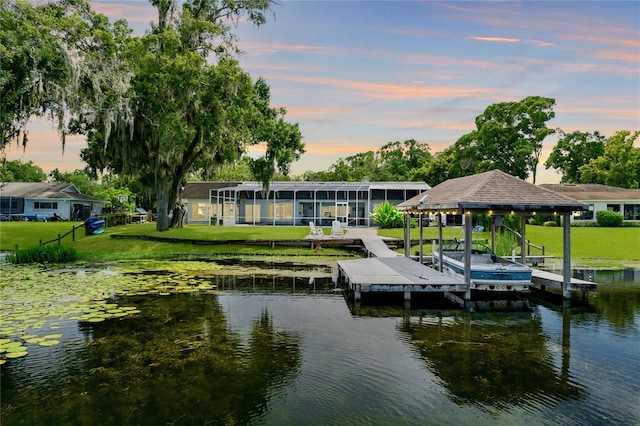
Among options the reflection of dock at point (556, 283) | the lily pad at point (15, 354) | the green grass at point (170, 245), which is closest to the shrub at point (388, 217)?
the green grass at point (170, 245)

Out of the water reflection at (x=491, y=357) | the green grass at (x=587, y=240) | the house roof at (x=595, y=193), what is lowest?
the water reflection at (x=491, y=357)

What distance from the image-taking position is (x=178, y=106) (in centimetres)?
2291

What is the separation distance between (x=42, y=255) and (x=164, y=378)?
1670 cm

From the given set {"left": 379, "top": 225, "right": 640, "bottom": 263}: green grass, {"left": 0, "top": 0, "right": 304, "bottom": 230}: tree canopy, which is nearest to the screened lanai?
{"left": 379, "top": 225, "right": 640, "bottom": 263}: green grass

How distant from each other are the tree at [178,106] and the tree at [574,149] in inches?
1384

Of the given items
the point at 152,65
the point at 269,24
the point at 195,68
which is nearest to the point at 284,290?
the point at 195,68

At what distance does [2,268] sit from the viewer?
17.2 m

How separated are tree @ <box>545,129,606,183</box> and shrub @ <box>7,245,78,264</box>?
46.5 m

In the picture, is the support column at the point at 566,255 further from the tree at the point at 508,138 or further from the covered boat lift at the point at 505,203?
the tree at the point at 508,138

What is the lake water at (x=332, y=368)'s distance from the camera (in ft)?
18.1

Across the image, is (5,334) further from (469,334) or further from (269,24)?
(269,24)

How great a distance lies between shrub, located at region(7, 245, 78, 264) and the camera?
1927 centimetres

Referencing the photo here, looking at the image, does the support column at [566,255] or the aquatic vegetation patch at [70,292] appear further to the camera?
the support column at [566,255]

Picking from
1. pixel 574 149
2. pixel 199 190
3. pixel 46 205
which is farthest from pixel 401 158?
pixel 46 205
